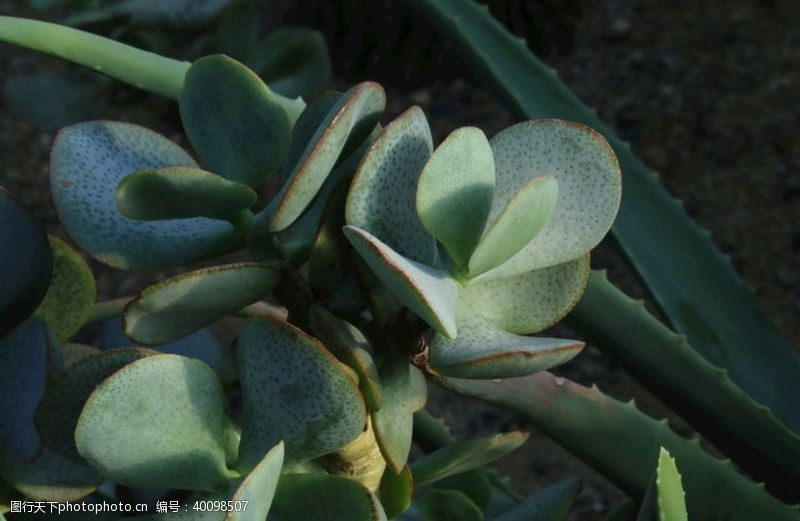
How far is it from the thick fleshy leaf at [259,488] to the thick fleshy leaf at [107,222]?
0.11 m

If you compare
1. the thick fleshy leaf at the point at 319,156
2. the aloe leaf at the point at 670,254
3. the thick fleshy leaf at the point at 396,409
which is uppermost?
the thick fleshy leaf at the point at 319,156

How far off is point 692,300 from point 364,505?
49 centimetres

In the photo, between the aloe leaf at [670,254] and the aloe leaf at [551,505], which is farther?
the aloe leaf at [670,254]

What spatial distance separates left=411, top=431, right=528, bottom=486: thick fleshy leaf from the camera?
521mm

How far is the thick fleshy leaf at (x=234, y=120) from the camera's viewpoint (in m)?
0.45

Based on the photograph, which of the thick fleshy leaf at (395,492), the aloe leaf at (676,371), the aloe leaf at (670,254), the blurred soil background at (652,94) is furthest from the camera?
the blurred soil background at (652,94)

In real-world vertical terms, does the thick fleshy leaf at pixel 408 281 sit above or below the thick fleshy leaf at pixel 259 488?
above

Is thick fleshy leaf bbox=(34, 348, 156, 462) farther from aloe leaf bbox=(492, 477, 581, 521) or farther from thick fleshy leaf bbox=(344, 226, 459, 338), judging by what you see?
aloe leaf bbox=(492, 477, 581, 521)

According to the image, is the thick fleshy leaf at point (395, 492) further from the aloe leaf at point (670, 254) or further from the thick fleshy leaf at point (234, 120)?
the aloe leaf at point (670, 254)

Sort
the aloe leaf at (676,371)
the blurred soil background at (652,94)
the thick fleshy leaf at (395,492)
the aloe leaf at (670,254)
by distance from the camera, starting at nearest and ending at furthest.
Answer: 1. the thick fleshy leaf at (395,492)
2. the aloe leaf at (676,371)
3. the aloe leaf at (670,254)
4. the blurred soil background at (652,94)

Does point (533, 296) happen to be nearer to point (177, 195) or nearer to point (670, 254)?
point (177, 195)

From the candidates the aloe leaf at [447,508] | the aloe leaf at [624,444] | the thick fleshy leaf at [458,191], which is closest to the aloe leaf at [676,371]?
the aloe leaf at [624,444]

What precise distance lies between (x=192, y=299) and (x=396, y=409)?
0.09 meters

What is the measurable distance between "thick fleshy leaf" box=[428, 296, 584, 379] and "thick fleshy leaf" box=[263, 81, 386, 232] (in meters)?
0.07
